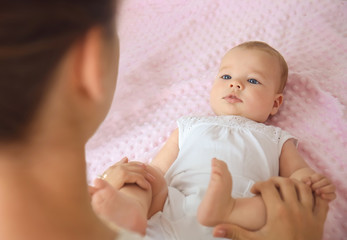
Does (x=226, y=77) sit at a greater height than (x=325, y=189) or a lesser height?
greater

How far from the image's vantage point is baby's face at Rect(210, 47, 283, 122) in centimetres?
119

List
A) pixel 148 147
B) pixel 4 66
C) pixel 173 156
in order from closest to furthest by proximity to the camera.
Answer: pixel 4 66, pixel 173 156, pixel 148 147

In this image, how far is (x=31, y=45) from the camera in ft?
1.29

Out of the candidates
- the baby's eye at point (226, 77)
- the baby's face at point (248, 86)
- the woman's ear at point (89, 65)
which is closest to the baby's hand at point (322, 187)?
the baby's face at point (248, 86)

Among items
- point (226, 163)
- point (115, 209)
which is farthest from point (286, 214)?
point (115, 209)

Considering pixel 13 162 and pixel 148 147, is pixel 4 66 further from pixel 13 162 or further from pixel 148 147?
pixel 148 147

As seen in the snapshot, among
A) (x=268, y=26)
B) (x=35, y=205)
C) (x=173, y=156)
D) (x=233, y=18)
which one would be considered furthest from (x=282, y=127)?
(x=35, y=205)

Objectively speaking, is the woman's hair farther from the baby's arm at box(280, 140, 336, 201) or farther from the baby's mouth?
the baby's mouth

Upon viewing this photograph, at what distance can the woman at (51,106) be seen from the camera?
394 millimetres

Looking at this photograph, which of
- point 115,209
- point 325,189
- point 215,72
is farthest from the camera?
point 215,72

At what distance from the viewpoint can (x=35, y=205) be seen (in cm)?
48

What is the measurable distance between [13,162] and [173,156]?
29.9 inches

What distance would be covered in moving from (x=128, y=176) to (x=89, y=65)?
0.49m

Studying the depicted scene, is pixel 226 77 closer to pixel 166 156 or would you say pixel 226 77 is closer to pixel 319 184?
pixel 166 156
